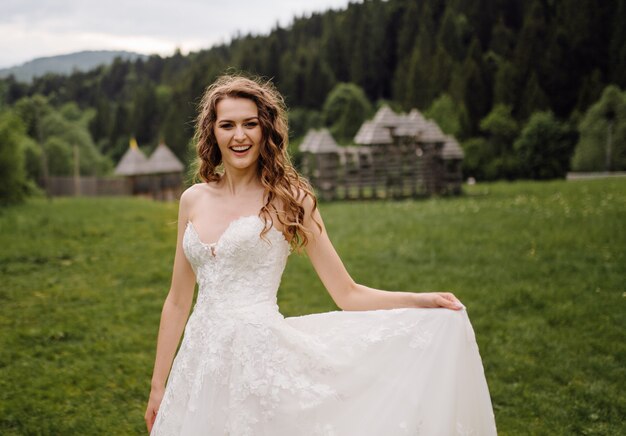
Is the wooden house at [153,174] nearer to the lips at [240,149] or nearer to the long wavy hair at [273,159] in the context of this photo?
the long wavy hair at [273,159]

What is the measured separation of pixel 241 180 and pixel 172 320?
86 cm

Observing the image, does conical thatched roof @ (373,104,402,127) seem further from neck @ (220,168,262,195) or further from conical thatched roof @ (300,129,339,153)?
neck @ (220,168,262,195)

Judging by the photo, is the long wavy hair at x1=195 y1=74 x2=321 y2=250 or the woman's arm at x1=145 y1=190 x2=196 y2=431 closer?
the long wavy hair at x1=195 y1=74 x2=321 y2=250

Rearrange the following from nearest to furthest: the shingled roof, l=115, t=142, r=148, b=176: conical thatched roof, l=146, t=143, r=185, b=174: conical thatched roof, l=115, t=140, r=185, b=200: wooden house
A: the shingled roof → l=115, t=140, r=185, b=200: wooden house → l=115, t=142, r=148, b=176: conical thatched roof → l=146, t=143, r=185, b=174: conical thatched roof

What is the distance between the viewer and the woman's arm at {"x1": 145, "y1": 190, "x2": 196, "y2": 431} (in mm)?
3107

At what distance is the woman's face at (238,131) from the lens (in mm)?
2992

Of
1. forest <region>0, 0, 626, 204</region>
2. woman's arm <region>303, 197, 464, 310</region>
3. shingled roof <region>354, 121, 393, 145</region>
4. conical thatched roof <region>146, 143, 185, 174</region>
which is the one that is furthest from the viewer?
Result: forest <region>0, 0, 626, 204</region>

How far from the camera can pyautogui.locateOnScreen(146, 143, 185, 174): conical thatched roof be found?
45906 mm

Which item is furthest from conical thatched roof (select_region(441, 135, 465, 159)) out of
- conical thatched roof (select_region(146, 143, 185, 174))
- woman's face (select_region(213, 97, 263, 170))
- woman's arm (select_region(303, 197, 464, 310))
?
conical thatched roof (select_region(146, 143, 185, 174))

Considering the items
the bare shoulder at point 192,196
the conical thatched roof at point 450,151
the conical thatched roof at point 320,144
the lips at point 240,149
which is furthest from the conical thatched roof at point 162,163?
the lips at point 240,149

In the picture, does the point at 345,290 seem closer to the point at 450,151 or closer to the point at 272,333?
the point at 272,333

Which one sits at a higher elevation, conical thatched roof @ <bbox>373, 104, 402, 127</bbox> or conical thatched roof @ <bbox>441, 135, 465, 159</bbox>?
conical thatched roof @ <bbox>373, 104, 402, 127</bbox>

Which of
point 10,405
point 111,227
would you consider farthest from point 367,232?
point 10,405

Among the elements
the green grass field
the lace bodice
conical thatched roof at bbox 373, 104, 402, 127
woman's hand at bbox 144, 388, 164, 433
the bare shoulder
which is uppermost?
conical thatched roof at bbox 373, 104, 402, 127
